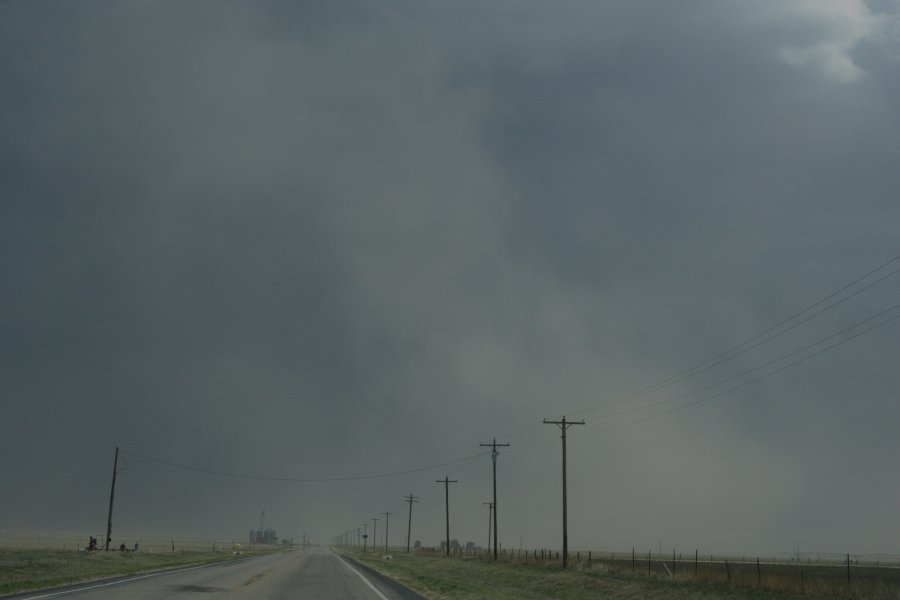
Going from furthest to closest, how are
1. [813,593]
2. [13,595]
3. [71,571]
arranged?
1. [71,571]
2. [813,593]
3. [13,595]

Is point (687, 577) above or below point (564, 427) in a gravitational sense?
below

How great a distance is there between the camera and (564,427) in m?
65.4

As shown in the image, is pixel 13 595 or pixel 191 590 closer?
pixel 13 595

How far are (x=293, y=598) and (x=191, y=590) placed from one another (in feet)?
17.4

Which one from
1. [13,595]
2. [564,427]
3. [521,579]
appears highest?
[564,427]

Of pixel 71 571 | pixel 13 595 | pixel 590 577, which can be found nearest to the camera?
pixel 13 595

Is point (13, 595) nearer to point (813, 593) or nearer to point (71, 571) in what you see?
point (71, 571)

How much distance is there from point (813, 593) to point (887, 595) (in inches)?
105

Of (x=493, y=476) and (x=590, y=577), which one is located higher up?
(x=493, y=476)

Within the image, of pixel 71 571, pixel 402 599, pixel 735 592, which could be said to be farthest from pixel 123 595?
pixel 735 592

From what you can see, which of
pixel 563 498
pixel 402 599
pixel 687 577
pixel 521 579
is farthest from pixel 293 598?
pixel 563 498

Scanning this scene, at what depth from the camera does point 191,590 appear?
2684 cm

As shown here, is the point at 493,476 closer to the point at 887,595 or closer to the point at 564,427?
the point at 564,427

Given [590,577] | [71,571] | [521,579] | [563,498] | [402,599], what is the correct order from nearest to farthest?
[402,599], [71,571], [590,577], [521,579], [563,498]
